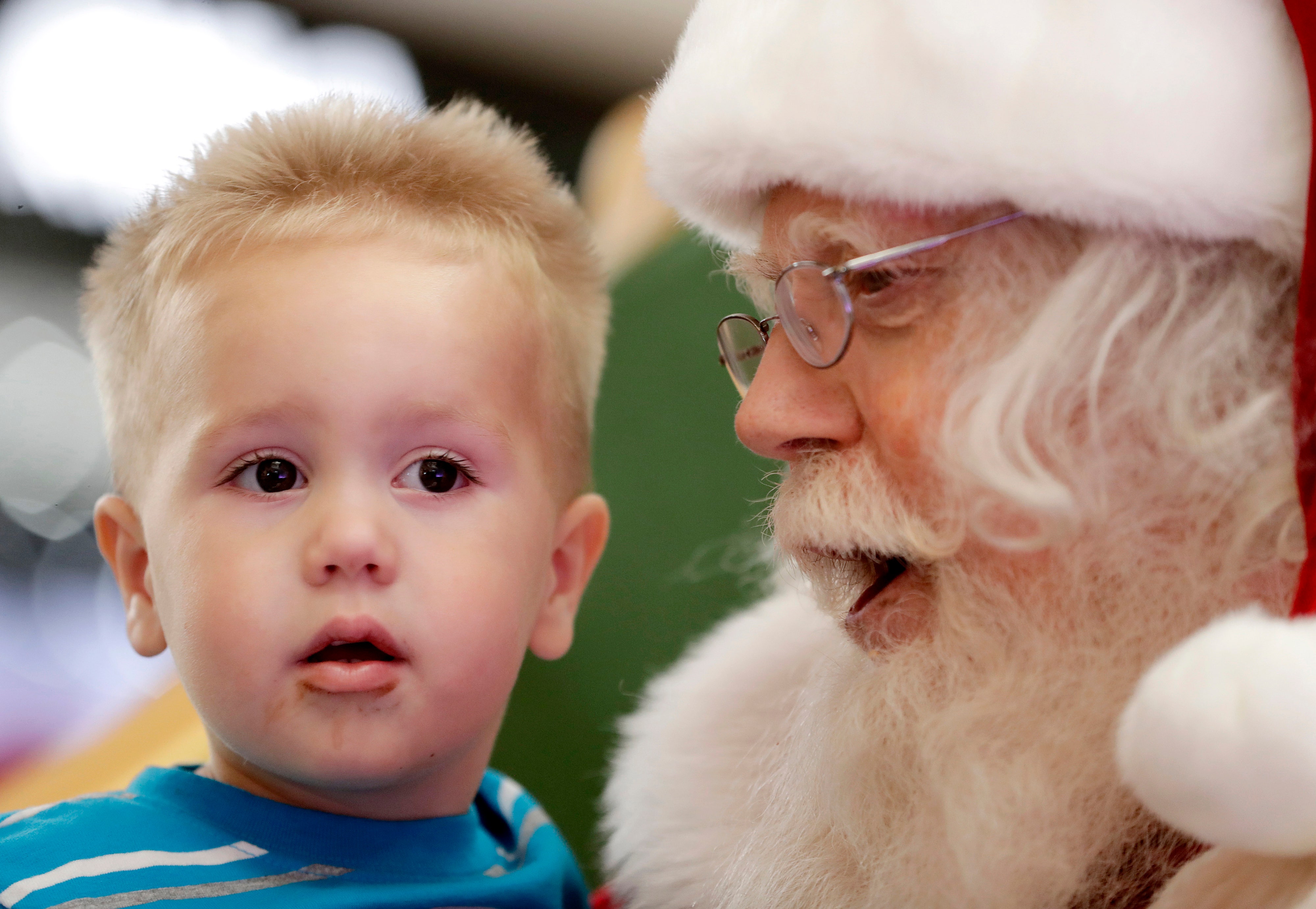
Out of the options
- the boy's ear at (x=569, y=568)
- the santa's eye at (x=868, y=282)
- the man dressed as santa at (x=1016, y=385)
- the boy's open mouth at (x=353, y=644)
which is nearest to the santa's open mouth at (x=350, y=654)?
the boy's open mouth at (x=353, y=644)

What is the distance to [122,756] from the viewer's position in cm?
191

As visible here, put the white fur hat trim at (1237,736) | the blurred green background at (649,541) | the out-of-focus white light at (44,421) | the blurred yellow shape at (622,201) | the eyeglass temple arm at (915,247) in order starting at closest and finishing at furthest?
the white fur hat trim at (1237,736) < the eyeglass temple arm at (915,247) < the blurred green background at (649,541) < the blurred yellow shape at (622,201) < the out-of-focus white light at (44,421)

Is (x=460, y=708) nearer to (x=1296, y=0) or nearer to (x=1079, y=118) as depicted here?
(x=1079, y=118)

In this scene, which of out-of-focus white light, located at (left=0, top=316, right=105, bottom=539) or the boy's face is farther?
out-of-focus white light, located at (left=0, top=316, right=105, bottom=539)

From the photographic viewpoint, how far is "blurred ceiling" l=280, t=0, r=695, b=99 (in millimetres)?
5016

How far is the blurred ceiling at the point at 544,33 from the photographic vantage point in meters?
5.02

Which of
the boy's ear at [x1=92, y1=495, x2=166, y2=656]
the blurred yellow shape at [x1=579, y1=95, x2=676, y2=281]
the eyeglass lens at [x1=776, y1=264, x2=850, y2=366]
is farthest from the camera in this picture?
the blurred yellow shape at [x1=579, y1=95, x2=676, y2=281]

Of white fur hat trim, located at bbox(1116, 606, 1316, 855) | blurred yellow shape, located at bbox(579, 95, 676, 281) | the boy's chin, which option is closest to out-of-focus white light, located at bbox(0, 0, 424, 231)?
blurred yellow shape, located at bbox(579, 95, 676, 281)

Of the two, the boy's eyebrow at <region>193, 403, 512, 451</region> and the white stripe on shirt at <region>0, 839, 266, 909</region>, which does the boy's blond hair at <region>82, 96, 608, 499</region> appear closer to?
the boy's eyebrow at <region>193, 403, 512, 451</region>

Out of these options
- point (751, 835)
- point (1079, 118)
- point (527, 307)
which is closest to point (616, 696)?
point (751, 835)

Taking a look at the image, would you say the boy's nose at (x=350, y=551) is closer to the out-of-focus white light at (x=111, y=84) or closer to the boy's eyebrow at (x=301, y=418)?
the boy's eyebrow at (x=301, y=418)

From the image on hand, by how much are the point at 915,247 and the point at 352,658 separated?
2.18 feet

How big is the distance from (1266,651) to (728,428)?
1.17 meters

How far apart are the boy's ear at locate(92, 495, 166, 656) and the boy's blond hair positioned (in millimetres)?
28
